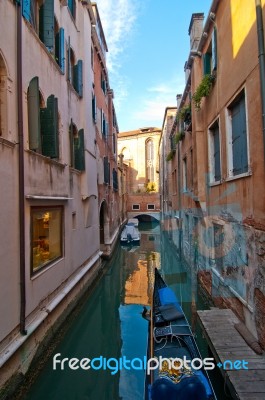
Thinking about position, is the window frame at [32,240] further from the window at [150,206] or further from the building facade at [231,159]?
the window at [150,206]

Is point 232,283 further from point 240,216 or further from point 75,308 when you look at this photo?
point 75,308

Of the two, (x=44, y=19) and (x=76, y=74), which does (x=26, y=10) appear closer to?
(x=44, y=19)

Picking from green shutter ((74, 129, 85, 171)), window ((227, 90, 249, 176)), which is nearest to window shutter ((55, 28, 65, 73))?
green shutter ((74, 129, 85, 171))

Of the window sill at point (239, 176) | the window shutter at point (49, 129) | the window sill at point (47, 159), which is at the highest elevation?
the window shutter at point (49, 129)

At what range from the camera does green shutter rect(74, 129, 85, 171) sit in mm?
8500

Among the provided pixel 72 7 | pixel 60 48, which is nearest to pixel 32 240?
pixel 60 48

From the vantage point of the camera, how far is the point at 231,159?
550cm

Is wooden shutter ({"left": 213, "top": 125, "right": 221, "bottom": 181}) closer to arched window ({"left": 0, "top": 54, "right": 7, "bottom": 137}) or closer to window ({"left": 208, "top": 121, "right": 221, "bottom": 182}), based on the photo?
window ({"left": 208, "top": 121, "right": 221, "bottom": 182})

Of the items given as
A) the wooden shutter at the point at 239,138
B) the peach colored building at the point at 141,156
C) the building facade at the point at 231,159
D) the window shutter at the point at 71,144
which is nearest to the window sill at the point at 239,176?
the building facade at the point at 231,159

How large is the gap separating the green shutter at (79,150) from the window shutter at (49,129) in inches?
102

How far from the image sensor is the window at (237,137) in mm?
4783

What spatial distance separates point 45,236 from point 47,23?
4.26 m

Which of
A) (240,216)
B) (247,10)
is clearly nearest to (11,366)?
(240,216)

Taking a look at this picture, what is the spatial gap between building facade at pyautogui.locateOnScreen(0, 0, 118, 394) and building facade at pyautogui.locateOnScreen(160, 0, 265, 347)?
3.29 m
